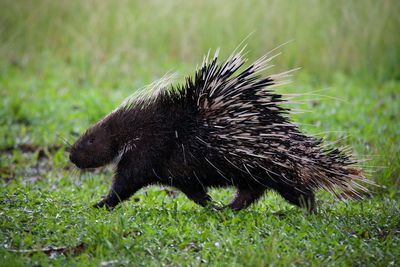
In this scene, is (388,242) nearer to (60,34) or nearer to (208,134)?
(208,134)

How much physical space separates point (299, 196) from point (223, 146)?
841 millimetres

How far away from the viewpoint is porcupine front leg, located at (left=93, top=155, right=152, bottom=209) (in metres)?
6.29

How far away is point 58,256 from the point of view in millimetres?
4875

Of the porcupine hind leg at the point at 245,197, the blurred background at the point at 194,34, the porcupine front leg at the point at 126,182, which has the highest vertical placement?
the blurred background at the point at 194,34

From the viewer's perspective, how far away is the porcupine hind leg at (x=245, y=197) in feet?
21.1

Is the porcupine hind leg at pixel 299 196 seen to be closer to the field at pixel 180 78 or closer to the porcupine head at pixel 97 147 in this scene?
the field at pixel 180 78

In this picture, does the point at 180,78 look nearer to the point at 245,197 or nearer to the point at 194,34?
the point at 194,34

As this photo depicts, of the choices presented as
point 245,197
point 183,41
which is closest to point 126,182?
point 245,197

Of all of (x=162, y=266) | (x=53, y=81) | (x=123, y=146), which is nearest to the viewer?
(x=162, y=266)

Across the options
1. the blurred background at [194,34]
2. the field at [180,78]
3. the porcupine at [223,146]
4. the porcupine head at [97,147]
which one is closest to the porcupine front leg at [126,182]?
the porcupine at [223,146]

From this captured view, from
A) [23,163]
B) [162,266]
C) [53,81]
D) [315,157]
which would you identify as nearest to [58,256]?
[162,266]

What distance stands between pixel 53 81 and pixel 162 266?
7.93 m

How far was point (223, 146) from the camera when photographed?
234 inches

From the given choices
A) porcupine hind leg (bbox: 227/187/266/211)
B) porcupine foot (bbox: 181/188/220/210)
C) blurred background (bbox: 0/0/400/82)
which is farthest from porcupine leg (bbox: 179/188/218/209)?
blurred background (bbox: 0/0/400/82)
